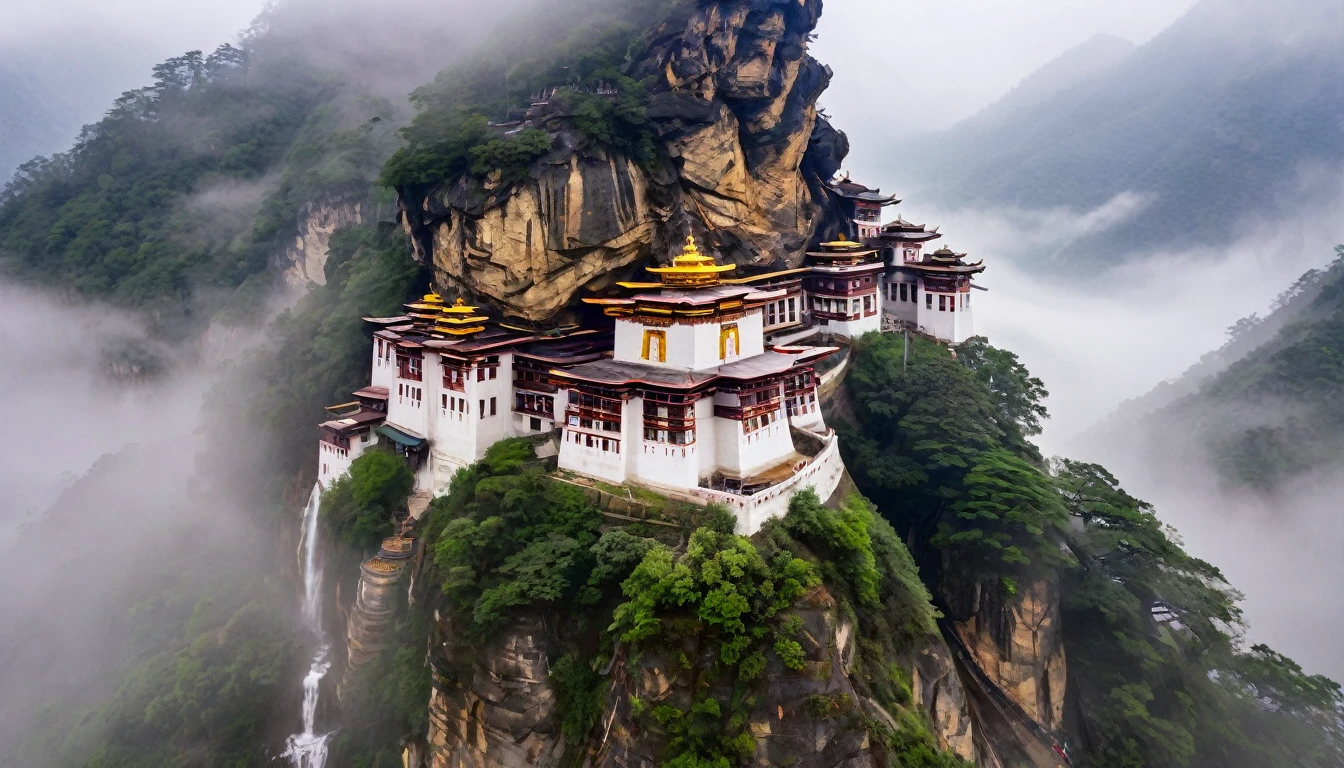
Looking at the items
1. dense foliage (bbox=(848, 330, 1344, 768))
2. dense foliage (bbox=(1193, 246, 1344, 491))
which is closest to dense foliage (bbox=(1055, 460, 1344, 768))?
dense foliage (bbox=(848, 330, 1344, 768))

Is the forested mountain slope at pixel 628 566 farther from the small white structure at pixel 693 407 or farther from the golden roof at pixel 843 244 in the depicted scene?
the golden roof at pixel 843 244

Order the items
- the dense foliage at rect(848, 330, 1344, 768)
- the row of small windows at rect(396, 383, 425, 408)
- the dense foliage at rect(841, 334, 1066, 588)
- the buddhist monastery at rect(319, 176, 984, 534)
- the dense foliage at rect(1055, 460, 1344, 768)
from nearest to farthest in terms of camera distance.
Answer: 1. the buddhist monastery at rect(319, 176, 984, 534)
2. the dense foliage at rect(1055, 460, 1344, 768)
3. the dense foliage at rect(848, 330, 1344, 768)
4. the dense foliage at rect(841, 334, 1066, 588)
5. the row of small windows at rect(396, 383, 425, 408)

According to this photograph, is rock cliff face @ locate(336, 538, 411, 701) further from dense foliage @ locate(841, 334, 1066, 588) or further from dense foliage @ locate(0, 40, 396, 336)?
dense foliage @ locate(0, 40, 396, 336)

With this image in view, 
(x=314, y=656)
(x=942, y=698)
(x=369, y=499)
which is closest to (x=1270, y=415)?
(x=942, y=698)

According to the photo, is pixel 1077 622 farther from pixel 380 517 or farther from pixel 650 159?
pixel 380 517

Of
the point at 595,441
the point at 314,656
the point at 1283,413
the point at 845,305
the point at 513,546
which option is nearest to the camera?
the point at 513,546

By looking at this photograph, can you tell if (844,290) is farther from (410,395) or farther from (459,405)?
(410,395)

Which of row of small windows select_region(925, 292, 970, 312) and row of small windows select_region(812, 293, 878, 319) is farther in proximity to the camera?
row of small windows select_region(925, 292, 970, 312)
